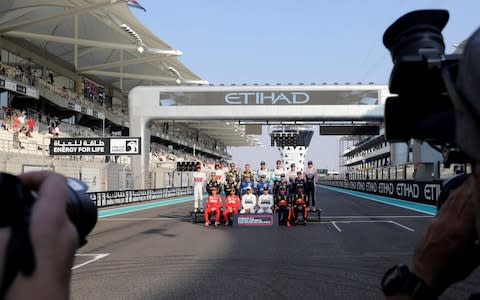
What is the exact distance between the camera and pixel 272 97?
85.8 ft

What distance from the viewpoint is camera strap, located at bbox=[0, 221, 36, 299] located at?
79cm

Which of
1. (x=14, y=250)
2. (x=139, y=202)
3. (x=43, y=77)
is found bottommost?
(x=139, y=202)

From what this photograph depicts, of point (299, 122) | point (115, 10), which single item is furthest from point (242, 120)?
point (115, 10)

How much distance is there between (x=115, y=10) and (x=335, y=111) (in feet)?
54.2

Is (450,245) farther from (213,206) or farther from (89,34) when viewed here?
(89,34)

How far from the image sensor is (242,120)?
27156 mm

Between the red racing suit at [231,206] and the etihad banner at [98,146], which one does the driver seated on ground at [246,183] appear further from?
the etihad banner at [98,146]

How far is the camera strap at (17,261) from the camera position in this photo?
79 cm

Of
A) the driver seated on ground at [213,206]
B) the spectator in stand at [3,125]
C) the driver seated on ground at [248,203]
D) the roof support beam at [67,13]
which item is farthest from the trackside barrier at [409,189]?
the spectator in stand at [3,125]

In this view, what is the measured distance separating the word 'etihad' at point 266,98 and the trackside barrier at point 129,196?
25.2ft

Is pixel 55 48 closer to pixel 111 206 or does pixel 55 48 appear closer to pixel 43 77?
pixel 43 77

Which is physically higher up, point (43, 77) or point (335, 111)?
point (43, 77)

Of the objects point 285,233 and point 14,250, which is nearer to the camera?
point 14,250

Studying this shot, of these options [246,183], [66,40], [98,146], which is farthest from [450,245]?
[66,40]
